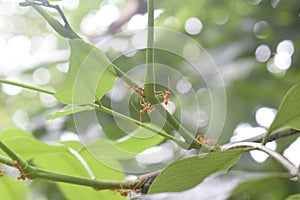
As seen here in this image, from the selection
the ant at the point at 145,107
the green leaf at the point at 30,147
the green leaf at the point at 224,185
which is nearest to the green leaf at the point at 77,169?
the green leaf at the point at 30,147

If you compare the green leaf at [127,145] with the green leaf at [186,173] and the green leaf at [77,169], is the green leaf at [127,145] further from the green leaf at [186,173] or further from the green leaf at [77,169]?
the green leaf at [186,173]

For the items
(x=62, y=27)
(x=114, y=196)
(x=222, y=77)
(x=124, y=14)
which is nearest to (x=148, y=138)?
(x=114, y=196)

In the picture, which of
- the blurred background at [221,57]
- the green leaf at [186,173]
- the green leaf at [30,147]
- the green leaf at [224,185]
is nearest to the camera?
the green leaf at [224,185]

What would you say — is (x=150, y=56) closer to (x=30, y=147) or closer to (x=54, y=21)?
(x=54, y=21)

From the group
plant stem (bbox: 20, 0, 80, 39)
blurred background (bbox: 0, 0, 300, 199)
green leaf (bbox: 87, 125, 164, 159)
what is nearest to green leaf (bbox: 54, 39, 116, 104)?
plant stem (bbox: 20, 0, 80, 39)

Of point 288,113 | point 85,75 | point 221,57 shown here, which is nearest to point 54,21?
point 85,75

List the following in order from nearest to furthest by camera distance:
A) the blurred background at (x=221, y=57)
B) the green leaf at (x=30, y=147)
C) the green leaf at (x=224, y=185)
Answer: the green leaf at (x=224, y=185)
the green leaf at (x=30, y=147)
the blurred background at (x=221, y=57)

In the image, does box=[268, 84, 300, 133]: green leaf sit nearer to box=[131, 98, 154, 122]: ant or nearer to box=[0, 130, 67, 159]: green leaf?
box=[131, 98, 154, 122]: ant
